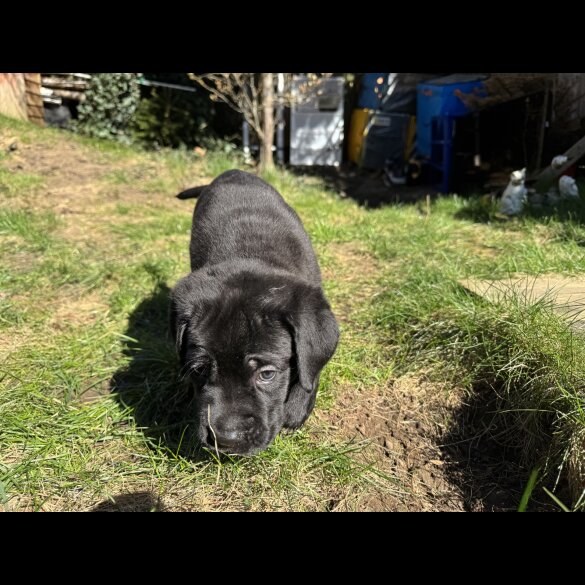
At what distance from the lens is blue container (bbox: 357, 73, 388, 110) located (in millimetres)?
11405

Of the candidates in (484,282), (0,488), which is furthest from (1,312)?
(484,282)

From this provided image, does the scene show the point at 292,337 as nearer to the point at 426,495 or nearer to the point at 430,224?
the point at 426,495

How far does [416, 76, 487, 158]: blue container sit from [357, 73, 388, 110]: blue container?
1.46 m

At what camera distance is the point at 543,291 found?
3.76 m

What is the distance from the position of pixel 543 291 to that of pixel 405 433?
4.81 ft

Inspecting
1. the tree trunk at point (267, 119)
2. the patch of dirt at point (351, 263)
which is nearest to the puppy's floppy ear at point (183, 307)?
the patch of dirt at point (351, 263)

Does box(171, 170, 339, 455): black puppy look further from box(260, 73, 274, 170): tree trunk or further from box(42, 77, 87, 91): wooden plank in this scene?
box(42, 77, 87, 91): wooden plank

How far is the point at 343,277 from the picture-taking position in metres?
5.05

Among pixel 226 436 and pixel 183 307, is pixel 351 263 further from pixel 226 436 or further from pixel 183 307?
pixel 226 436

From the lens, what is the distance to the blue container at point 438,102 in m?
8.66

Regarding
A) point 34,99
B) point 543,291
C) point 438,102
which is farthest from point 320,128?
point 543,291

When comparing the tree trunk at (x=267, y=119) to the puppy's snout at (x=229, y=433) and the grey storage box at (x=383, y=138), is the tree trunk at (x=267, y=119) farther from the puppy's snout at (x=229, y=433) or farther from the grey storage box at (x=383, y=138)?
the puppy's snout at (x=229, y=433)

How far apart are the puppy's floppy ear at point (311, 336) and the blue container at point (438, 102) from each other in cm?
646

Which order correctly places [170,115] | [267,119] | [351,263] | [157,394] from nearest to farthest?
[157,394], [351,263], [267,119], [170,115]
